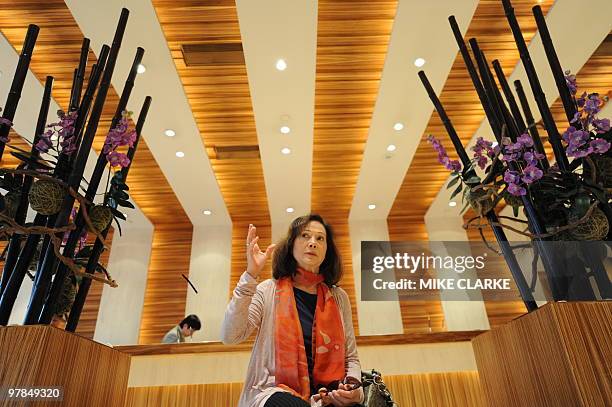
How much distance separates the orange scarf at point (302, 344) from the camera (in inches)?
48.2

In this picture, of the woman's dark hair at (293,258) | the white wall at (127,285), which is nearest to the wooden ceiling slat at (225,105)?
the white wall at (127,285)

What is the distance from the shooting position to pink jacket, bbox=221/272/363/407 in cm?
123

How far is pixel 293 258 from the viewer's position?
157cm

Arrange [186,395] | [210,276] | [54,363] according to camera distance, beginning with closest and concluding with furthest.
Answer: [54,363] < [186,395] < [210,276]

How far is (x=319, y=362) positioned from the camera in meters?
1.29

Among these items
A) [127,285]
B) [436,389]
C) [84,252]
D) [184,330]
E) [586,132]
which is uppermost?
[127,285]

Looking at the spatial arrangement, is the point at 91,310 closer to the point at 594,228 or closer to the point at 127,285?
the point at 127,285

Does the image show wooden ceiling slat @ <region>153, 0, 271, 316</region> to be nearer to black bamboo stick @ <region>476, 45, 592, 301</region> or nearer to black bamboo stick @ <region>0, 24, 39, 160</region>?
black bamboo stick @ <region>0, 24, 39, 160</region>

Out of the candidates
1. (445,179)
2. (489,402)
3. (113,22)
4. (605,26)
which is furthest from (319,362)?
(445,179)

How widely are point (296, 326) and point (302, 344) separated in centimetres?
6

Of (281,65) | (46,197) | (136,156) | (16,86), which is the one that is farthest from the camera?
(136,156)

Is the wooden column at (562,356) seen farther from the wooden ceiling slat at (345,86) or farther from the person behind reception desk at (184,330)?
the person behind reception desk at (184,330)

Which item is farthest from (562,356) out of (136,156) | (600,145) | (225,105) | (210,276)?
(210,276)

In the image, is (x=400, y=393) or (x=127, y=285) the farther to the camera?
(x=127, y=285)
